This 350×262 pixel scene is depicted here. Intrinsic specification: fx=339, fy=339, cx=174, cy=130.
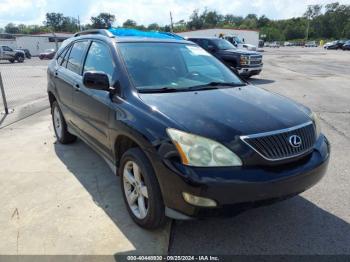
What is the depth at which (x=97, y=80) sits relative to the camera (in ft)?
10.9

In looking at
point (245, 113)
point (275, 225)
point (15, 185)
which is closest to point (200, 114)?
point (245, 113)

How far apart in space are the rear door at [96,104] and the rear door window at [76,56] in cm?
24

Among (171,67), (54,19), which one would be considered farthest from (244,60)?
(54,19)

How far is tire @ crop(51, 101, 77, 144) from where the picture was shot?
537cm

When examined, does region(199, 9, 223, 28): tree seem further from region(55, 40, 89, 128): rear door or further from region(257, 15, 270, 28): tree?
region(55, 40, 89, 128): rear door

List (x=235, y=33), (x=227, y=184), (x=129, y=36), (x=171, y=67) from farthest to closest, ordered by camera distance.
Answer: (x=235, y=33)
(x=129, y=36)
(x=171, y=67)
(x=227, y=184)

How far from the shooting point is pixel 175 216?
105 inches

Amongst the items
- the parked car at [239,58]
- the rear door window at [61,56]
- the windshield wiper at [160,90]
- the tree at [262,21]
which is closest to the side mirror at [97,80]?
the windshield wiper at [160,90]

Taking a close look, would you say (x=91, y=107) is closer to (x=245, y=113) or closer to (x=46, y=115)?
(x=245, y=113)

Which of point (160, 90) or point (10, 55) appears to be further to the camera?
point (10, 55)

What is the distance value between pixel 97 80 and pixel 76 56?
1640mm

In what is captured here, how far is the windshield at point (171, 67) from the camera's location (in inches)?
138

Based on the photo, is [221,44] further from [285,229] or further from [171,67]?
[285,229]

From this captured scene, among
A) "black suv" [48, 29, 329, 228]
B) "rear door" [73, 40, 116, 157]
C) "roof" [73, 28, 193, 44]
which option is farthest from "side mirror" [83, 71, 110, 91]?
"roof" [73, 28, 193, 44]
